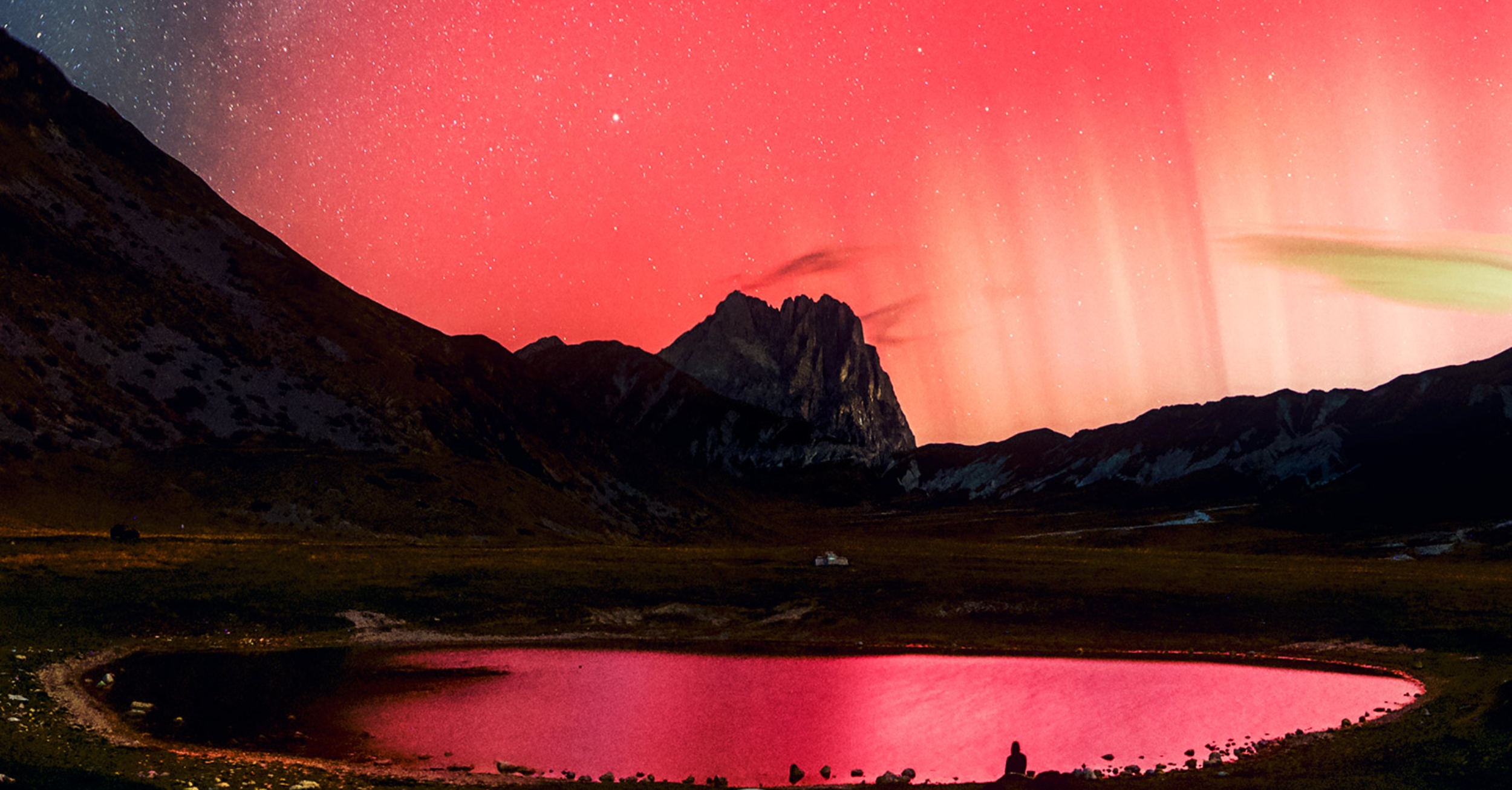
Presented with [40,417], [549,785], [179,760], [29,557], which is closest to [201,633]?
[29,557]

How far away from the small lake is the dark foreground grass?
4.66 meters

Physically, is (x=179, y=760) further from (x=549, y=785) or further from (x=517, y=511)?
(x=517, y=511)

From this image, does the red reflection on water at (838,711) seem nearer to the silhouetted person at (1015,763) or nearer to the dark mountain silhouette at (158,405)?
the silhouetted person at (1015,763)

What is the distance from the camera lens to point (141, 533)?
122125 millimetres

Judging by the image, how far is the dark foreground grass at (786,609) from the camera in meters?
42.1

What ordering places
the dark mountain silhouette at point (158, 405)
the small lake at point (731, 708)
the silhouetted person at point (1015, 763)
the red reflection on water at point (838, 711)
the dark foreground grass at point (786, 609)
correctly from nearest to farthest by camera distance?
the silhouetted person at point (1015, 763), the small lake at point (731, 708), the red reflection on water at point (838, 711), the dark foreground grass at point (786, 609), the dark mountain silhouette at point (158, 405)

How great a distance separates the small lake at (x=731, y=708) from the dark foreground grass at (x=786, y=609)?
4.66m

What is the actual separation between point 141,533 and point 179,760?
108 meters

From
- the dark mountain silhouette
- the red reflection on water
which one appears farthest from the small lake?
the dark mountain silhouette

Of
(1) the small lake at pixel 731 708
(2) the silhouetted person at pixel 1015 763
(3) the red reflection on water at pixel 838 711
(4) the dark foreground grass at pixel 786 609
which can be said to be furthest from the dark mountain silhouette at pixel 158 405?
(2) the silhouetted person at pixel 1015 763

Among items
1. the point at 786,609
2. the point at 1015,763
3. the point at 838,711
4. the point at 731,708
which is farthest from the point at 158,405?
the point at 1015,763

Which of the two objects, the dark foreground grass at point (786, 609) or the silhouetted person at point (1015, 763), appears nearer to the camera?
the silhouetted person at point (1015, 763)

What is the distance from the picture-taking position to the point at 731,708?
47.7m

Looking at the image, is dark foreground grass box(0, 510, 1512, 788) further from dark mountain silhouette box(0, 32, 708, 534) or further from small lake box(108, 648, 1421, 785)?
dark mountain silhouette box(0, 32, 708, 534)
